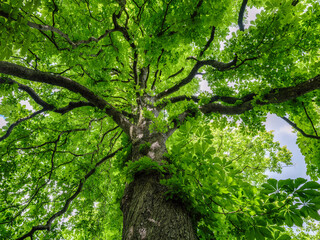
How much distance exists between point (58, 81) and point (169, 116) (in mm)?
2499

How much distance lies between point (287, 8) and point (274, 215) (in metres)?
2.96

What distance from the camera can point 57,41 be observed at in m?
3.05

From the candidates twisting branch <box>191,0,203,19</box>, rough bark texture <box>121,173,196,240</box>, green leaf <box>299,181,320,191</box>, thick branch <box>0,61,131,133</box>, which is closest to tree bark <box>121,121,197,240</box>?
rough bark texture <box>121,173,196,240</box>

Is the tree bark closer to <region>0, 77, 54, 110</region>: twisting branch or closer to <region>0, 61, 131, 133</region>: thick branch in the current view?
<region>0, 61, 131, 133</region>: thick branch

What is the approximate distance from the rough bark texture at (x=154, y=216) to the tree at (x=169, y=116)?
1cm

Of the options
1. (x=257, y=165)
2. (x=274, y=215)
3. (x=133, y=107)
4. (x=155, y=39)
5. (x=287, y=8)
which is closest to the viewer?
A: (x=274, y=215)

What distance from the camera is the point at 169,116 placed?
386cm

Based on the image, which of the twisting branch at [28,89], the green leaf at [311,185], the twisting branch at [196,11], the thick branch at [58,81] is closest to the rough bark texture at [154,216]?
the green leaf at [311,185]

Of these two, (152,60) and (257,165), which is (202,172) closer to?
(152,60)

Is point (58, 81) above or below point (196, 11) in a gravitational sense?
below

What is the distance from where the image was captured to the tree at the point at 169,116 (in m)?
1.37

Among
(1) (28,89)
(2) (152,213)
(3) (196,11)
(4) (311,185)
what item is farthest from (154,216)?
(1) (28,89)

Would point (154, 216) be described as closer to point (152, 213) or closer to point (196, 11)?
point (152, 213)

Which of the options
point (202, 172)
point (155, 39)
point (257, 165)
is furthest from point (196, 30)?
point (257, 165)
